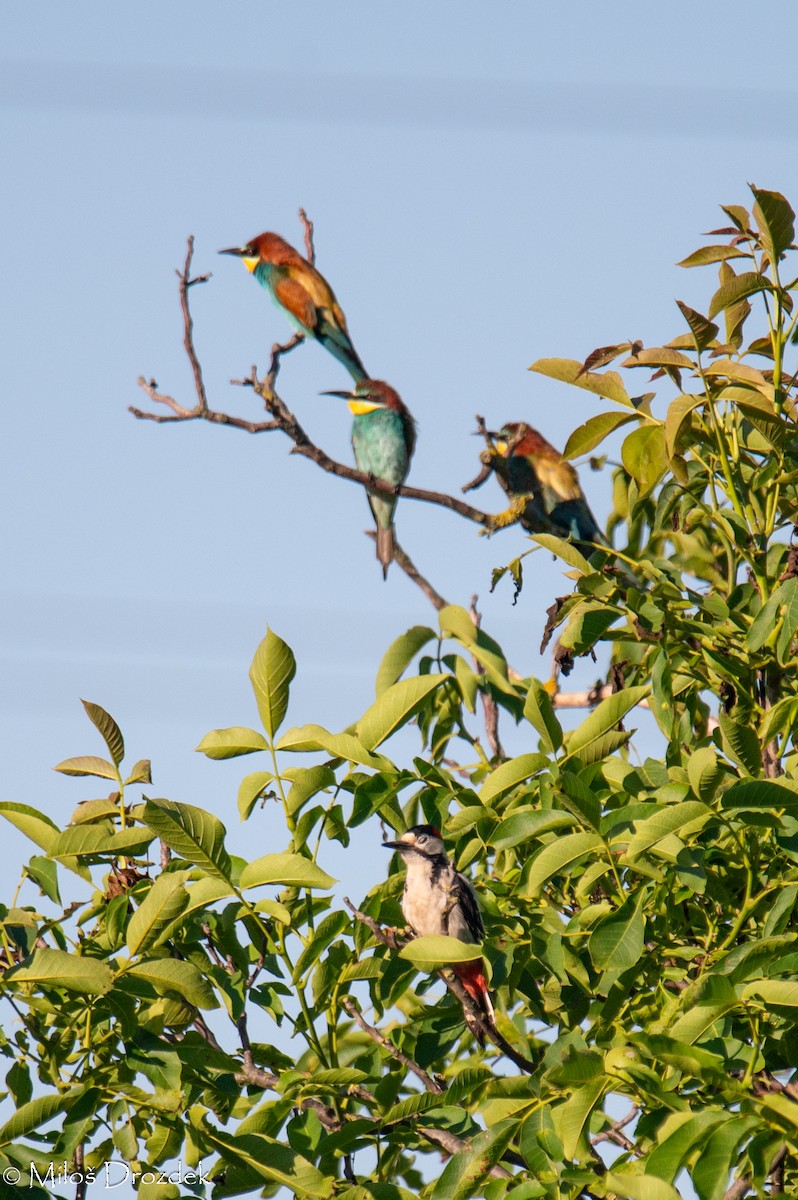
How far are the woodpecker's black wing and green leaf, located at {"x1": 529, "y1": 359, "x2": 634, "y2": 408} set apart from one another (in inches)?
55.9

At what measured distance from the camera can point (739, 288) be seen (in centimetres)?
339

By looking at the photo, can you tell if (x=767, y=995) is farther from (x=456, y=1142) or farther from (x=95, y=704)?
(x=95, y=704)

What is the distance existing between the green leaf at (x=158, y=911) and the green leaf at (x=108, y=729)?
0.44 m

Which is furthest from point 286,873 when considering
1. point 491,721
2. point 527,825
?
point 491,721

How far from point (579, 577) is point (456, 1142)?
1394 mm

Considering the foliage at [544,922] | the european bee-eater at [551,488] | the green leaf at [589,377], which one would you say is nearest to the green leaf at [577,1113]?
the foliage at [544,922]

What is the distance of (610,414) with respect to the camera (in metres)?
3.55

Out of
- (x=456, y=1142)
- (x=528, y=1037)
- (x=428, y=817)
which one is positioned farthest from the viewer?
(x=528, y=1037)

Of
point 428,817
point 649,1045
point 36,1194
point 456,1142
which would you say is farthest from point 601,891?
point 36,1194

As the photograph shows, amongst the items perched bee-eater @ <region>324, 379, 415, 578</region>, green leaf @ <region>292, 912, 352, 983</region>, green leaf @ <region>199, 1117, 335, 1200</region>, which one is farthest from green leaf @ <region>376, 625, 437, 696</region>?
perched bee-eater @ <region>324, 379, 415, 578</region>

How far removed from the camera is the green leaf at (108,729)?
9.66 feet

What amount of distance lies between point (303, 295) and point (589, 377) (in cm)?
755

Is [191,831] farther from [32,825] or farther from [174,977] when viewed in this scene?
[32,825]

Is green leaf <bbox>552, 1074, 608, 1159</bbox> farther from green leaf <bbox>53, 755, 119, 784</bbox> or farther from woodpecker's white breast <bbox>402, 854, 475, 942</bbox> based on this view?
woodpecker's white breast <bbox>402, 854, 475, 942</bbox>
